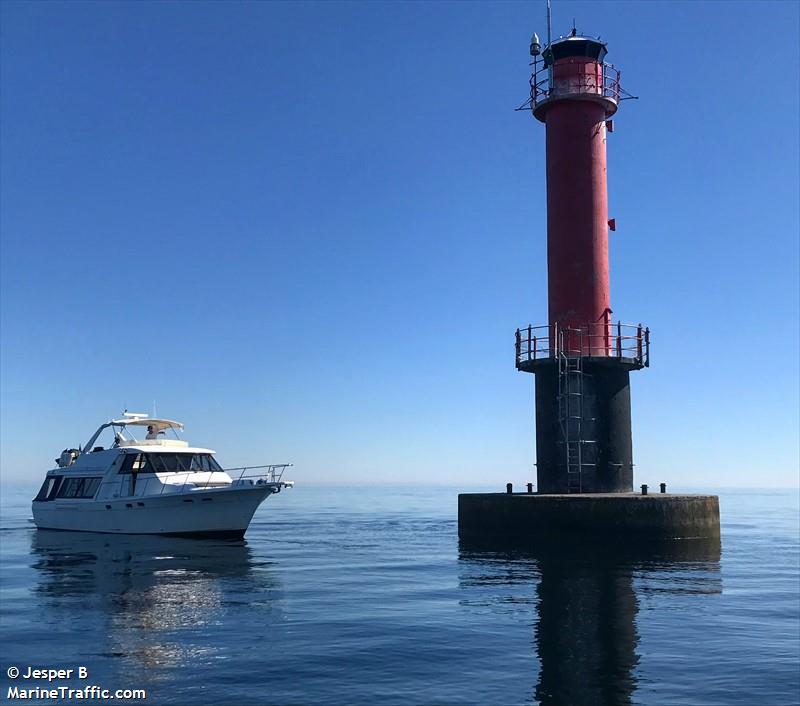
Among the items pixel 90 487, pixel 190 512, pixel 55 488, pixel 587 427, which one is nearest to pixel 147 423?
pixel 90 487

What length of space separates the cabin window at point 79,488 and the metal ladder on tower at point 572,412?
19.6 meters

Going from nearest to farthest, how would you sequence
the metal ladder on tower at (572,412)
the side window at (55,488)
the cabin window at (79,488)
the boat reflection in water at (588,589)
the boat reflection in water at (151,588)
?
the boat reflection in water at (588,589)
the boat reflection in water at (151,588)
the metal ladder on tower at (572,412)
the cabin window at (79,488)
the side window at (55,488)

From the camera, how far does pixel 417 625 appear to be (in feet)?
47.1

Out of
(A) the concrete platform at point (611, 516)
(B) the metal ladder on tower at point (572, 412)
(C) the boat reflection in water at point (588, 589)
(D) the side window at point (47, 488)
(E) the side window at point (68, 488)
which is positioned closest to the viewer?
(C) the boat reflection in water at point (588, 589)

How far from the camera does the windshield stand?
31.5 m

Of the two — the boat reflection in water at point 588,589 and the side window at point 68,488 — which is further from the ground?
the side window at point 68,488

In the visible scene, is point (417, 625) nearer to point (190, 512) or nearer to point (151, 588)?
point (151, 588)

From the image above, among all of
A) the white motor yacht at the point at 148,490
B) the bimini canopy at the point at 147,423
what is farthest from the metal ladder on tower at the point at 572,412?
the bimini canopy at the point at 147,423

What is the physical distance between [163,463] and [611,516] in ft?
56.9

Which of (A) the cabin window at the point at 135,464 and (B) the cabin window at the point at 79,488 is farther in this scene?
(B) the cabin window at the point at 79,488

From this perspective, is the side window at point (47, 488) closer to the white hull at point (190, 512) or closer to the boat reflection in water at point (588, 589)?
the white hull at point (190, 512)

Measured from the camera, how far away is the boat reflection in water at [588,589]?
10.7 m

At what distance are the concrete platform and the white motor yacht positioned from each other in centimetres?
825

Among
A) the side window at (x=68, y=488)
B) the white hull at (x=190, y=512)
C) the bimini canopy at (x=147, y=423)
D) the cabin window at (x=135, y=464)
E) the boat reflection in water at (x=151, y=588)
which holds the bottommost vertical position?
the boat reflection in water at (x=151, y=588)
